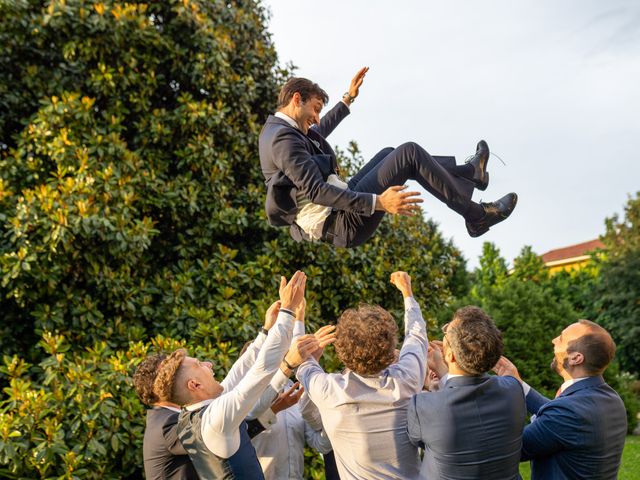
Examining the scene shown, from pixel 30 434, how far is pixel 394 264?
14.2 ft

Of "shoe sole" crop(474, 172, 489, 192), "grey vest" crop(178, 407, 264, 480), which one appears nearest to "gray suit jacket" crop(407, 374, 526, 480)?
"grey vest" crop(178, 407, 264, 480)

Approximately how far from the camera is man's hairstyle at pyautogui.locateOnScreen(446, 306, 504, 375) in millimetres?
2908

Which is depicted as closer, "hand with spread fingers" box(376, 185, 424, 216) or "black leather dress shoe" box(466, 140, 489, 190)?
"hand with spread fingers" box(376, 185, 424, 216)

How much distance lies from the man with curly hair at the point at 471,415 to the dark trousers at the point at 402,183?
1073mm

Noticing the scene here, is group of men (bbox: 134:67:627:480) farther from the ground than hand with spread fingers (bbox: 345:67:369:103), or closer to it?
closer to it

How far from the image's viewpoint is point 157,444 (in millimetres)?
3117

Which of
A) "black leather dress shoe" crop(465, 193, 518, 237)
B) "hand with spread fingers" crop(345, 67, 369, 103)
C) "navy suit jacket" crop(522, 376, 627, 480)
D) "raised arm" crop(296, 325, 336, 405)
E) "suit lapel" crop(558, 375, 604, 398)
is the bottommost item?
"navy suit jacket" crop(522, 376, 627, 480)

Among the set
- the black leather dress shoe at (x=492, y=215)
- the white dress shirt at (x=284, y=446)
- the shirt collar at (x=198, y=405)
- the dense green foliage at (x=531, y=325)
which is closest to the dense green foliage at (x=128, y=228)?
the white dress shirt at (x=284, y=446)

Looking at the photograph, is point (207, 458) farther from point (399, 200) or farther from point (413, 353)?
point (399, 200)

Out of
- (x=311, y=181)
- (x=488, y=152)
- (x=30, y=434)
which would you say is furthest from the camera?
(x=30, y=434)

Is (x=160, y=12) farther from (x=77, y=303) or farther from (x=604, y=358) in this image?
(x=604, y=358)

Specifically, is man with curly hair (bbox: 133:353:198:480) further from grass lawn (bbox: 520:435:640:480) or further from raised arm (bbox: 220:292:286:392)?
grass lawn (bbox: 520:435:640:480)

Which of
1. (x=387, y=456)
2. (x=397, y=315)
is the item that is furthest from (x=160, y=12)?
(x=387, y=456)

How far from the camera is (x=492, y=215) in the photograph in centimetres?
401
